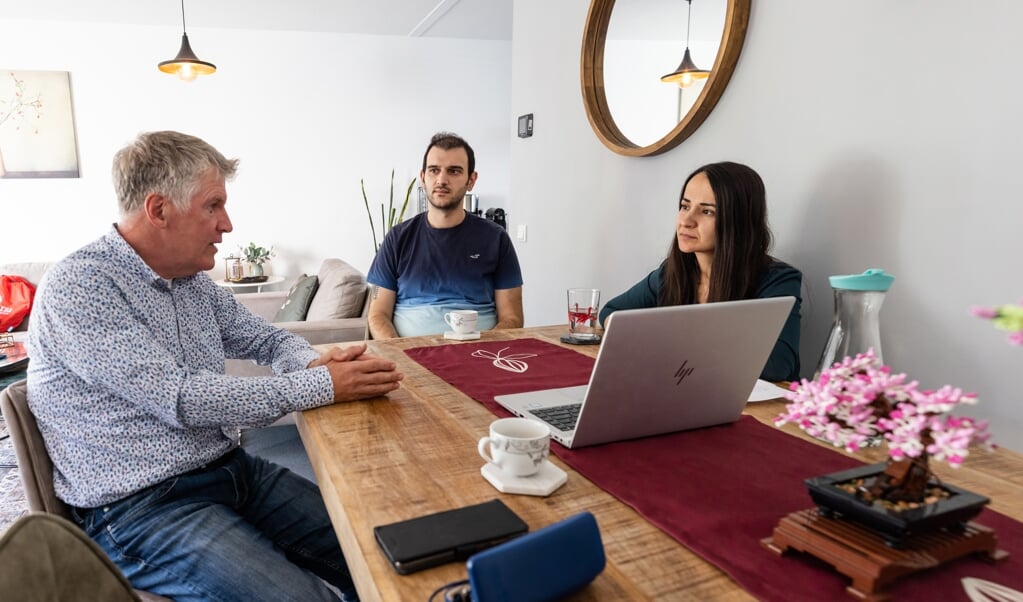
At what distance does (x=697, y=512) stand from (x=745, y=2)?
1.59 metres

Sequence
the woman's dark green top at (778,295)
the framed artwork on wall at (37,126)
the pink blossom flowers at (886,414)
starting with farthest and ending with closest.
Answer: the framed artwork on wall at (37,126), the woman's dark green top at (778,295), the pink blossom flowers at (886,414)

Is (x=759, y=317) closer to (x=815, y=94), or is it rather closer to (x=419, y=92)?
(x=815, y=94)

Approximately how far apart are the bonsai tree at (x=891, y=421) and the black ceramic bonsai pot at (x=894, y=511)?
18 mm

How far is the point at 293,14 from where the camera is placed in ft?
15.4

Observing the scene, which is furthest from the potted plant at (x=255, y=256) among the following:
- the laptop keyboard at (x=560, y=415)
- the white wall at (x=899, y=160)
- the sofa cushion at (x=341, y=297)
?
the laptop keyboard at (x=560, y=415)

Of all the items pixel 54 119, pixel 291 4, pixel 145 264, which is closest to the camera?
pixel 145 264

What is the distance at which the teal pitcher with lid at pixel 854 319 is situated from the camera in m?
0.98

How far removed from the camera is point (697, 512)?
29.5 inches

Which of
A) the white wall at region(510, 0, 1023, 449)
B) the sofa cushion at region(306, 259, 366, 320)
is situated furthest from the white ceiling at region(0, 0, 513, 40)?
the white wall at region(510, 0, 1023, 449)

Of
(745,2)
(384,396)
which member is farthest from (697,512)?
(745,2)

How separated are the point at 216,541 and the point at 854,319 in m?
1.10

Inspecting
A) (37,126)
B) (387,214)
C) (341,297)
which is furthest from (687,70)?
(37,126)

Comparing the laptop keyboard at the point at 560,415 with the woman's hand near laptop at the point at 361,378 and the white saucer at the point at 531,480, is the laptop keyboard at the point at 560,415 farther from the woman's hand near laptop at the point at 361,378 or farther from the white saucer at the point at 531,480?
the woman's hand near laptop at the point at 361,378

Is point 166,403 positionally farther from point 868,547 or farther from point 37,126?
point 37,126
